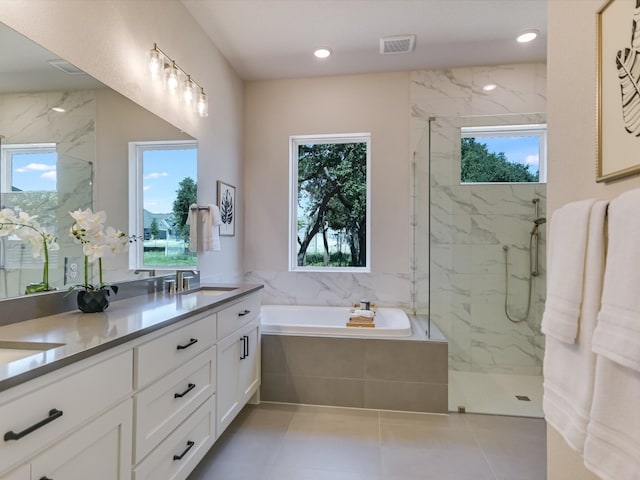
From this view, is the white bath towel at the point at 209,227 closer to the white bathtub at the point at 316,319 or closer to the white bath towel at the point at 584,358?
the white bathtub at the point at 316,319

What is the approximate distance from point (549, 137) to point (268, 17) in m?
2.21

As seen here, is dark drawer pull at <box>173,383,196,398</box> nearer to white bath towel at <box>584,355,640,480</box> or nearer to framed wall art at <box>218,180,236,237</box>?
white bath towel at <box>584,355,640,480</box>

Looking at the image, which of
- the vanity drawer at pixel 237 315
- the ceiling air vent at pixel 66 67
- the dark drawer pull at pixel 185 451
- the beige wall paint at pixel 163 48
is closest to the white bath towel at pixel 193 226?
the beige wall paint at pixel 163 48

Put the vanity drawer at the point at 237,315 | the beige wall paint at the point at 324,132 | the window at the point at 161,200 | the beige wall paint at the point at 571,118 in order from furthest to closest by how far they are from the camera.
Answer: the beige wall paint at the point at 324,132 → the window at the point at 161,200 → the vanity drawer at the point at 237,315 → the beige wall paint at the point at 571,118

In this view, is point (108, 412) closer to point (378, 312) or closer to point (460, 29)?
point (378, 312)

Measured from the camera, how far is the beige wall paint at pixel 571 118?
0.99m

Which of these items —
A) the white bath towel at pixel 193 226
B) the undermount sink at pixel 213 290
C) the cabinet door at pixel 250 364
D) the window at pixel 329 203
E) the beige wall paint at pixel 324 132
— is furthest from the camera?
the window at pixel 329 203

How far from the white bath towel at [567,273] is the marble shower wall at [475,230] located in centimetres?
224

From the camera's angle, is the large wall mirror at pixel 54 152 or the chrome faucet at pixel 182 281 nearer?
the large wall mirror at pixel 54 152

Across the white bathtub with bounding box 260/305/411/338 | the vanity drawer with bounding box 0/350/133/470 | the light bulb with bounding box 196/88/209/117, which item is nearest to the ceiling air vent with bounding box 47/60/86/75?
the light bulb with bounding box 196/88/209/117

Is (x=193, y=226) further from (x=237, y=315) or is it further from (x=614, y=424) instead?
(x=614, y=424)

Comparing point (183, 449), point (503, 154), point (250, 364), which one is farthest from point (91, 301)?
point (503, 154)

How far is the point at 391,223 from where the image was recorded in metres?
3.41

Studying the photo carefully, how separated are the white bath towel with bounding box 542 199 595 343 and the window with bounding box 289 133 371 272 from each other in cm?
258
